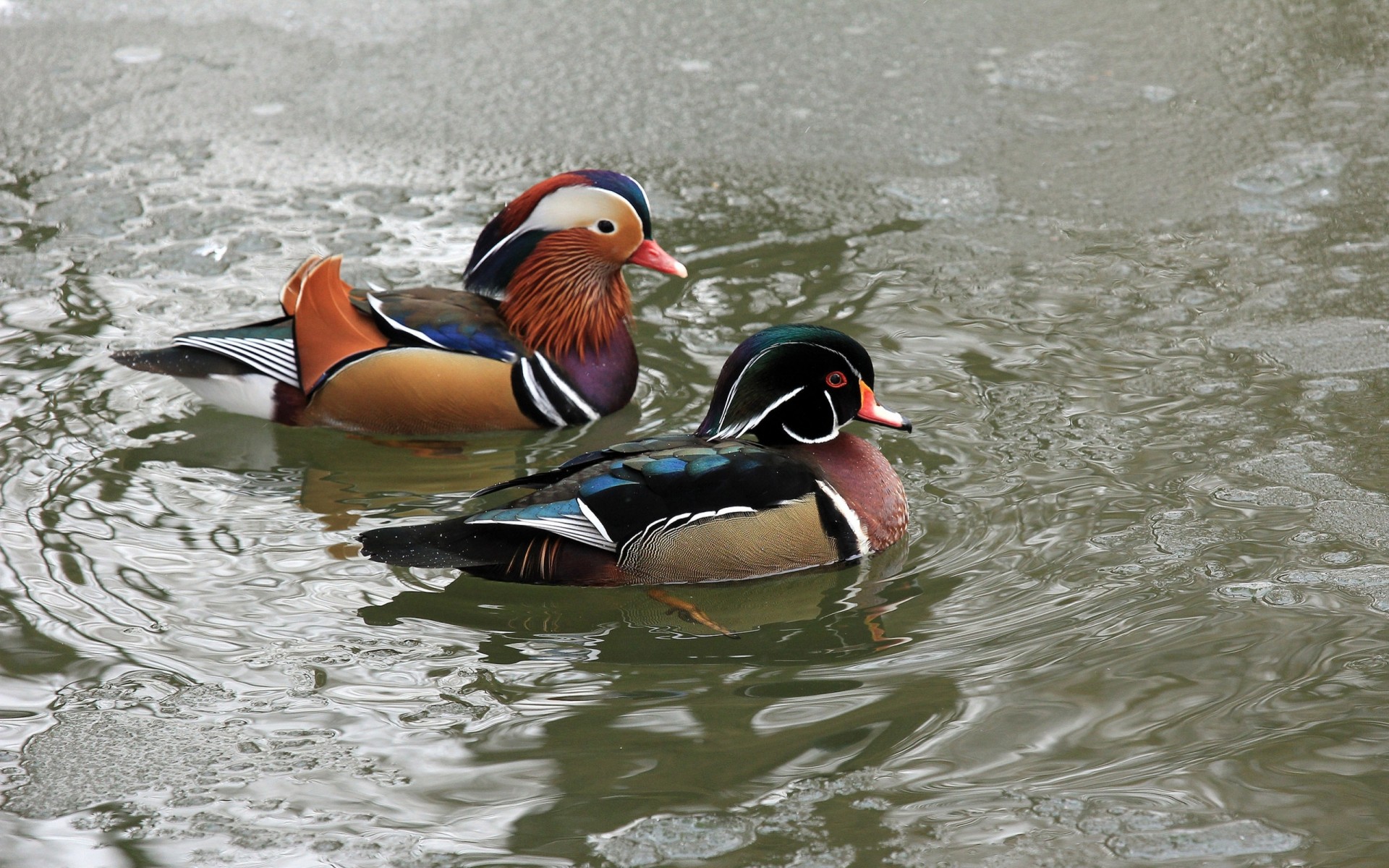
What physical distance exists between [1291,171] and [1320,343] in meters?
1.74

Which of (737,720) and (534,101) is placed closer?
(737,720)

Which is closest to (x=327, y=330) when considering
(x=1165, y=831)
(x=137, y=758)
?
(x=137, y=758)

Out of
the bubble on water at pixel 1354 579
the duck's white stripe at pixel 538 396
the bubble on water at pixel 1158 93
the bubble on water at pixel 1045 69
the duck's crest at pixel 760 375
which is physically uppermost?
the bubble on water at pixel 1045 69

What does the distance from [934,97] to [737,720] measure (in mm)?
4800

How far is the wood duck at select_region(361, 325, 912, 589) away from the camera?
3848 mm

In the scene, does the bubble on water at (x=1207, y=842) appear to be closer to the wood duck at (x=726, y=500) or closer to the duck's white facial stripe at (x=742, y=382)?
the wood duck at (x=726, y=500)

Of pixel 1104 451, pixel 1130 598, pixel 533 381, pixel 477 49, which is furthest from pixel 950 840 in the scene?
pixel 477 49

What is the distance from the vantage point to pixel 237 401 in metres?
5.05

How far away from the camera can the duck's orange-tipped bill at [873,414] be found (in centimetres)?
425

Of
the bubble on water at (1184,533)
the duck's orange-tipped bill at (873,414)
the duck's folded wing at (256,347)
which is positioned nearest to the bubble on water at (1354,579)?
the bubble on water at (1184,533)

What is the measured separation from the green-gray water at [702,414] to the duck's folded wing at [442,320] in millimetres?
353

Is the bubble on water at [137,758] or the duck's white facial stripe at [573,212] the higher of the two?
the duck's white facial stripe at [573,212]

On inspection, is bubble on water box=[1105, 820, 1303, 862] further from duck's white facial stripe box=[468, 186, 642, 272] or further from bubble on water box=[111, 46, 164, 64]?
bubble on water box=[111, 46, 164, 64]

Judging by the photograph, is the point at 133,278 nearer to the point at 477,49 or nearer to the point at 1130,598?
the point at 477,49
